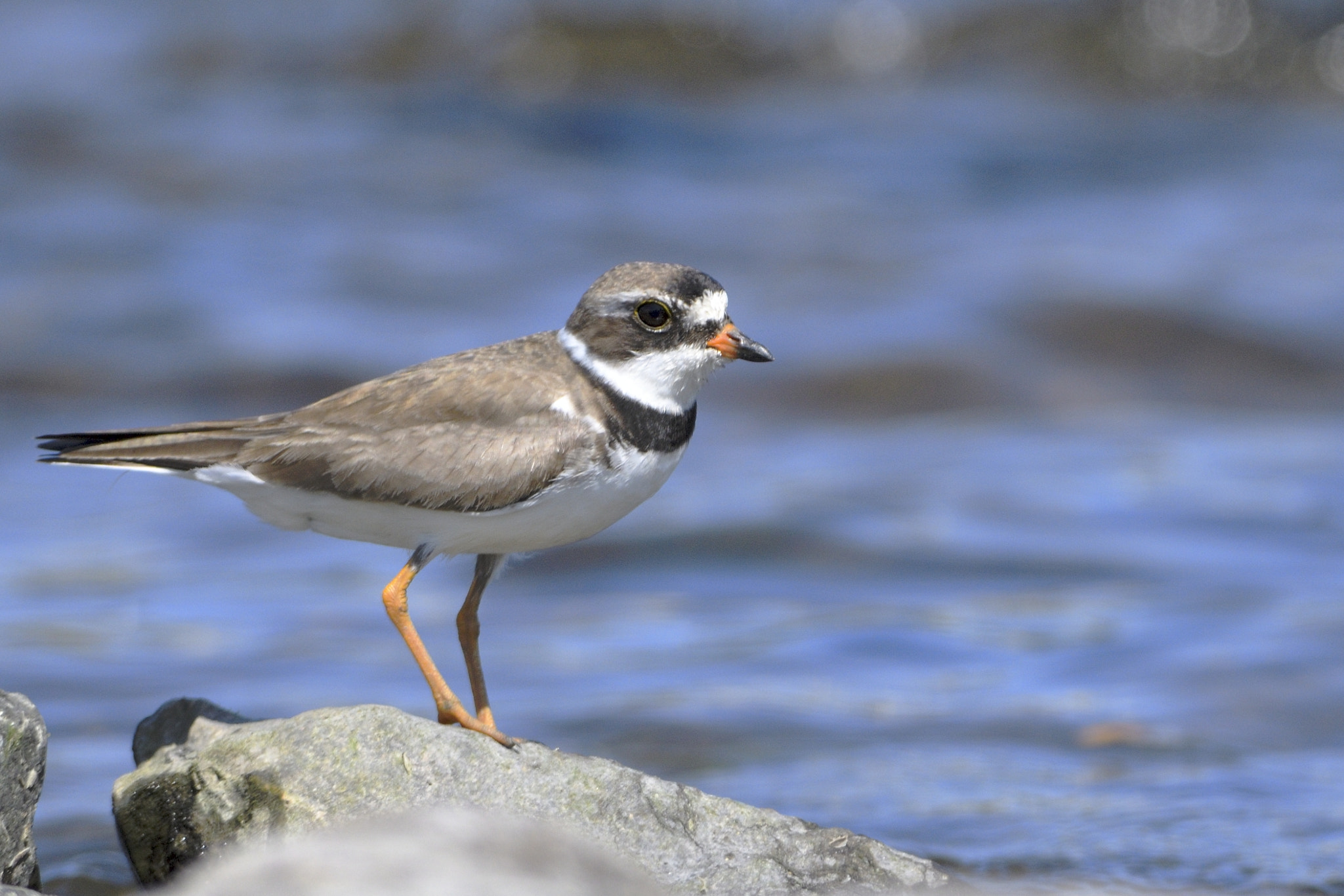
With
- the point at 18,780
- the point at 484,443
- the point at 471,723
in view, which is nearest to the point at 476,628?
the point at 471,723

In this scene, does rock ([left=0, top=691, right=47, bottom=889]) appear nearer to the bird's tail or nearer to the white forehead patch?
the bird's tail

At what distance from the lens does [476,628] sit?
6.46m

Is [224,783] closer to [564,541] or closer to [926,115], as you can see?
[564,541]

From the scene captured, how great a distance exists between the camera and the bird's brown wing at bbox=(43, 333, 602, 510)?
589 cm

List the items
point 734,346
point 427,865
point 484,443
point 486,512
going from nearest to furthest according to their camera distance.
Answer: point 427,865 < point 486,512 < point 484,443 < point 734,346

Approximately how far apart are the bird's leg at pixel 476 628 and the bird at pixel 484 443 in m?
0.01

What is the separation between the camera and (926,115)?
2286 cm

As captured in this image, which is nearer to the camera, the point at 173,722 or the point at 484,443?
the point at 484,443

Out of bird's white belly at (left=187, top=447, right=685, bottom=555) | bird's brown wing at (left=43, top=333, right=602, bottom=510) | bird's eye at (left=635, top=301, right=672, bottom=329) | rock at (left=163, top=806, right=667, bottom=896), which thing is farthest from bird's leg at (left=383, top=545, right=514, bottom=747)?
rock at (left=163, top=806, right=667, bottom=896)

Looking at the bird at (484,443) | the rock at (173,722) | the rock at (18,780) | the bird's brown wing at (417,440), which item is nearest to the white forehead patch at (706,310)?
the bird at (484,443)

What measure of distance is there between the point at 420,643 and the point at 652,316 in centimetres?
157

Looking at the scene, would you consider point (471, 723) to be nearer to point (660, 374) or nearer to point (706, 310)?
point (660, 374)

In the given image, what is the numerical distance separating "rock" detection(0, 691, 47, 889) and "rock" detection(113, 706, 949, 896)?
0.29m

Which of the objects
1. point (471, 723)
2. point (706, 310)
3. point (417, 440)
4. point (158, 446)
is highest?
point (706, 310)
